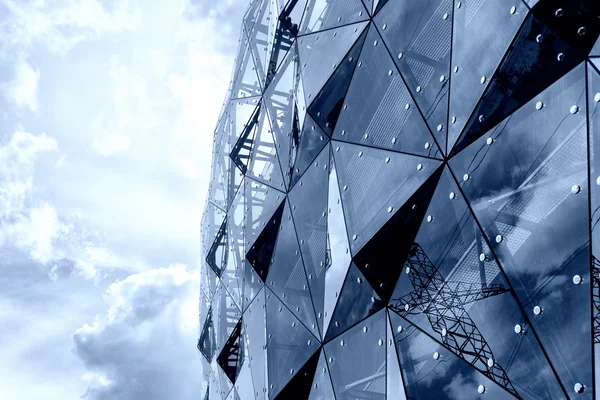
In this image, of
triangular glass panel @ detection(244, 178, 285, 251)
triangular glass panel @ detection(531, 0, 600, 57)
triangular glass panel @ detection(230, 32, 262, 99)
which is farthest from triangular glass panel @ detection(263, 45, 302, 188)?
triangular glass panel @ detection(531, 0, 600, 57)

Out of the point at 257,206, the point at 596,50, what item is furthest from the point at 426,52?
the point at 257,206

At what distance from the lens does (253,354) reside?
12.9 m

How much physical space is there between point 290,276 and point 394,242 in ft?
13.7

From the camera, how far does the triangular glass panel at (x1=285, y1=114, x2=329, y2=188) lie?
9.65m

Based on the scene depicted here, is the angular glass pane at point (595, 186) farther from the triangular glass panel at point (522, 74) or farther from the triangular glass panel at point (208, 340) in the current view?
the triangular glass panel at point (208, 340)

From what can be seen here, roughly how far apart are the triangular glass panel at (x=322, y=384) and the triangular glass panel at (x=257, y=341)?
311 centimetres

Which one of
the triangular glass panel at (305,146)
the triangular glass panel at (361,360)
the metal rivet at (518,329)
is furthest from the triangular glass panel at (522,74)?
the triangular glass panel at (305,146)

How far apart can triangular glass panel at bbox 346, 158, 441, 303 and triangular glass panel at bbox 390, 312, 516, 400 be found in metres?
0.52

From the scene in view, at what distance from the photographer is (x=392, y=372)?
252 inches

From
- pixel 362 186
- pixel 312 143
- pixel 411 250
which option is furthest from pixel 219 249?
pixel 411 250

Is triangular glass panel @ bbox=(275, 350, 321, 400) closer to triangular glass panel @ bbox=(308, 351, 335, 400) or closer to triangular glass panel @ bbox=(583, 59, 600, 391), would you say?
triangular glass panel @ bbox=(308, 351, 335, 400)

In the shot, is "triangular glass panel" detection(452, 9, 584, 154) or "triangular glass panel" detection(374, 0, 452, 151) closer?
"triangular glass panel" detection(452, 9, 584, 154)

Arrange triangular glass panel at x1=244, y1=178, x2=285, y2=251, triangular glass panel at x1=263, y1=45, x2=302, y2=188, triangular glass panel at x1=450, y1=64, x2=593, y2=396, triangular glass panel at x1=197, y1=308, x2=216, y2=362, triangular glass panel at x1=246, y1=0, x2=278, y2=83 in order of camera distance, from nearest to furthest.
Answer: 1. triangular glass panel at x1=450, y1=64, x2=593, y2=396
2. triangular glass panel at x1=263, y1=45, x2=302, y2=188
3. triangular glass panel at x1=244, y1=178, x2=285, y2=251
4. triangular glass panel at x1=246, y1=0, x2=278, y2=83
5. triangular glass panel at x1=197, y1=308, x2=216, y2=362

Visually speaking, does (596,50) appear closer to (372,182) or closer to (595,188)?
(595,188)
